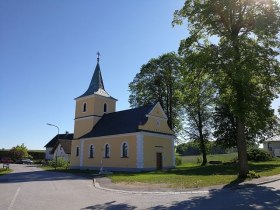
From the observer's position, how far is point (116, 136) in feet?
122

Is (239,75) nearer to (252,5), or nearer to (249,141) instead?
(252,5)

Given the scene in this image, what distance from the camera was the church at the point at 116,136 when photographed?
115 ft

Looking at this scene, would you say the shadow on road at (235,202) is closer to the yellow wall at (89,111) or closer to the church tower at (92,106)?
the yellow wall at (89,111)

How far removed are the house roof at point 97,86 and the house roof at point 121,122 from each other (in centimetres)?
369

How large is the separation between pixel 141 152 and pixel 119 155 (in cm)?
346

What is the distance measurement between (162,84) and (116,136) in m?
13.6

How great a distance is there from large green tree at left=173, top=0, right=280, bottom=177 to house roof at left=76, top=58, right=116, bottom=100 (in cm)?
2546

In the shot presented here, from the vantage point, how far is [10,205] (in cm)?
1155

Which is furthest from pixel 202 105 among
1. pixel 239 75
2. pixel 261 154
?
pixel 239 75

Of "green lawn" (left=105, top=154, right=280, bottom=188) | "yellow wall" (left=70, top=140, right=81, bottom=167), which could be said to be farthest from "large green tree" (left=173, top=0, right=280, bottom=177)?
"yellow wall" (left=70, top=140, right=81, bottom=167)

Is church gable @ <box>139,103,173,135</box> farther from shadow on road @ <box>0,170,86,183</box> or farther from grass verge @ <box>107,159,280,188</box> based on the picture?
shadow on road @ <box>0,170,86,183</box>

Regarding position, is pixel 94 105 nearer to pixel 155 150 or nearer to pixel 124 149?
pixel 124 149

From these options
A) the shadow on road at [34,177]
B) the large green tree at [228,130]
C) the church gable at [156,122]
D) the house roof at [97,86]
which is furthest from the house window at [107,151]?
the large green tree at [228,130]

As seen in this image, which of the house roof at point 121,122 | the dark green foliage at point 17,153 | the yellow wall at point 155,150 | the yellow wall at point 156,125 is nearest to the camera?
the yellow wall at point 155,150
